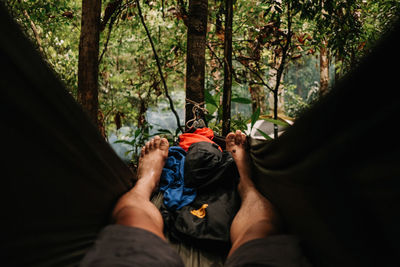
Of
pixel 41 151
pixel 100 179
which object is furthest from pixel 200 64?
pixel 41 151

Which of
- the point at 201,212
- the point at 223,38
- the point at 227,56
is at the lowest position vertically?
the point at 201,212

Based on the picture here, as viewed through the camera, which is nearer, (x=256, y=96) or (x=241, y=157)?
(x=241, y=157)

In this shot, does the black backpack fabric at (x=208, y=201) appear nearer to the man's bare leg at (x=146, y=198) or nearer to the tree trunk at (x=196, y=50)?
the man's bare leg at (x=146, y=198)

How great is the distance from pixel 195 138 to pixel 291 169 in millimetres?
709

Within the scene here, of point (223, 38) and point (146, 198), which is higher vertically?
point (223, 38)

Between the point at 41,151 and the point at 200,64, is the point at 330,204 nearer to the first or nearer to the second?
the point at 41,151

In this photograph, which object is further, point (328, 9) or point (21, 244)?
point (328, 9)

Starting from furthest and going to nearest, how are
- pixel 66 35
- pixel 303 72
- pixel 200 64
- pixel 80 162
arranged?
pixel 303 72 < pixel 66 35 < pixel 200 64 < pixel 80 162

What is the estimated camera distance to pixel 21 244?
0.44 metres

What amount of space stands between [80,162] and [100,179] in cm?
→ 9

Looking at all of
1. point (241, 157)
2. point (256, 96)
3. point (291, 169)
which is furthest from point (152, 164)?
point (256, 96)

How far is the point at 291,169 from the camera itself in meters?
0.59

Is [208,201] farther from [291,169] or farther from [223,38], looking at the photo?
[223,38]

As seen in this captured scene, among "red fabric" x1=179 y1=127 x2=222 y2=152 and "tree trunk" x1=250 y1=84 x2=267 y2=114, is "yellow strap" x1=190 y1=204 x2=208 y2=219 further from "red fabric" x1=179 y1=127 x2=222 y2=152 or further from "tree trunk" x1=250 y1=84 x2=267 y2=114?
"tree trunk" x1=250 y1=84 x2=267 y2=114
